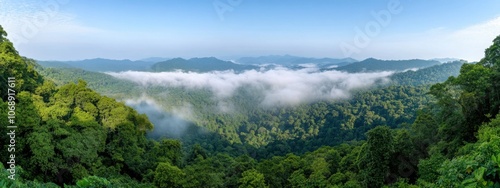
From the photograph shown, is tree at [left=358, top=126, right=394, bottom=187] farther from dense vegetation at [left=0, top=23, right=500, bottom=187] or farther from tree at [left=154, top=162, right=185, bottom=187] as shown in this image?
tree at [left=154, top=162, right=185, bottom=187]

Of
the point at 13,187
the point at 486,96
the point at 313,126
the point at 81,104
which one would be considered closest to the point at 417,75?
the point at 313,126

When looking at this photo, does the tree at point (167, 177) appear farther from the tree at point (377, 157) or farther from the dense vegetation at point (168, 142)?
the tree at point (377, 157)

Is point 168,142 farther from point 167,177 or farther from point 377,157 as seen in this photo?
point 377,157

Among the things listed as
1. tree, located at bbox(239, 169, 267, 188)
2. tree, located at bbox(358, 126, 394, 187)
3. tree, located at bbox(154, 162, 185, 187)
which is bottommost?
tree, located at bbox(239, 169, 267, 188)

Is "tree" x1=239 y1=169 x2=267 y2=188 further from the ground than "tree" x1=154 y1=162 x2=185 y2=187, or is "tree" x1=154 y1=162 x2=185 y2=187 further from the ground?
"tree" x1=154 y1=162 x2=185 y2=187

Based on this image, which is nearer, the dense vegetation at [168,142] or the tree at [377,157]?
the dense vegetation at [168,142]

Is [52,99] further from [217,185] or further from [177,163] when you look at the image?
[217,185]

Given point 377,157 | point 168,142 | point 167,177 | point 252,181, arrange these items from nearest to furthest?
point 167,177 → point 377,157 → point 252,181 → point 168,142

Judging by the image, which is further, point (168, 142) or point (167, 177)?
point (168, 142)

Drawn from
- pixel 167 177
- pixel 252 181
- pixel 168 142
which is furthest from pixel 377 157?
pixel 168 142

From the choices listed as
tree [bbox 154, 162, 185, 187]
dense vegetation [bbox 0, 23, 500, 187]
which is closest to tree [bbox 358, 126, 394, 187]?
dense vegetation [bbox 0, 23, 500, 187]

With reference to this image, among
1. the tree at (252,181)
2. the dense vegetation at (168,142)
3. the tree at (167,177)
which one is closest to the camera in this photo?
the dense vegetation at (168,142)

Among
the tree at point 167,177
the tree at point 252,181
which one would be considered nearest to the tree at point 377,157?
the tree at point 252,181
